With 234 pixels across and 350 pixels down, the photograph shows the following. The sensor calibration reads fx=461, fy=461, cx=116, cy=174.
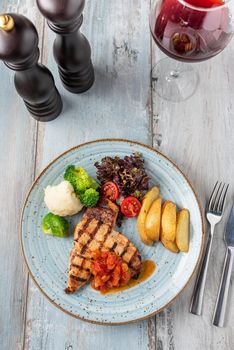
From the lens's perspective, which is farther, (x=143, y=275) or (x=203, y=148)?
(x=203, y=148)

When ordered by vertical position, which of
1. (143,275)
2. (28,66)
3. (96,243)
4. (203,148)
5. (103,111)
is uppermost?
(28,66)

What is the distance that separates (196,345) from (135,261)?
498 mm

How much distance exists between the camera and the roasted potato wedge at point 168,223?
2.15 m

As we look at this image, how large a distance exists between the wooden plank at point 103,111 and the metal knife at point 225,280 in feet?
1.14

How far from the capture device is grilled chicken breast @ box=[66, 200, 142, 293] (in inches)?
83.6

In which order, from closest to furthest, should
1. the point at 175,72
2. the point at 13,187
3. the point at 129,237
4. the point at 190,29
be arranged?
1. the point at 190,29
2. the point at 129,237
3. the point at 13,187
4. the point at 175,72

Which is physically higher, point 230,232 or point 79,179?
point 79,179

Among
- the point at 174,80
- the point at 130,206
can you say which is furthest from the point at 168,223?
the point at 174,80

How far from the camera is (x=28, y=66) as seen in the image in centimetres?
197

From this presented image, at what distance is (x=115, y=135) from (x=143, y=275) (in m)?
0.74

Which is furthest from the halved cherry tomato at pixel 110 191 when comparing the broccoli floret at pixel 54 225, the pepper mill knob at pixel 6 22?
the pepper mill knob at pixel 6 22

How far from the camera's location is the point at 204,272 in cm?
218

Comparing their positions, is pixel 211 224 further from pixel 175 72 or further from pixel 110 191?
pixel 175 72

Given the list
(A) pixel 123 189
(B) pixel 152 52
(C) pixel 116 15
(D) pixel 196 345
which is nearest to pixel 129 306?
(D) pixel 196 345
